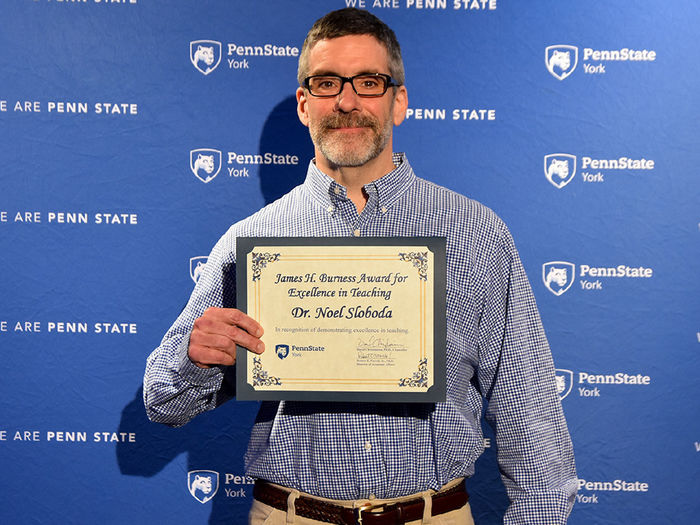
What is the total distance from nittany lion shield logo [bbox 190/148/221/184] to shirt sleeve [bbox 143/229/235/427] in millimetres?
517

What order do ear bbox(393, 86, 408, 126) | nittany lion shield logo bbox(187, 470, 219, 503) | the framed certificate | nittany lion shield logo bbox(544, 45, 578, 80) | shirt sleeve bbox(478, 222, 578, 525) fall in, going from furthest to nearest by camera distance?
1. nittany lion shield logo bbox(187, 470, 219, 503)
2. nittany lion shield logo bbox(544, 45, 578, 80)
3. ear bbox(393, 86, 408, 126)
4. shirt sleeve bbox(478, 222, 578, 525)
5. the framed certificate

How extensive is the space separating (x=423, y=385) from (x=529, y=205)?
3.00ft

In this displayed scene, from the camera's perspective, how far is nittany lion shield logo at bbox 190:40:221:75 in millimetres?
1951

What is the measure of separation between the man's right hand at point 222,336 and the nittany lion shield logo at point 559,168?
1094mm

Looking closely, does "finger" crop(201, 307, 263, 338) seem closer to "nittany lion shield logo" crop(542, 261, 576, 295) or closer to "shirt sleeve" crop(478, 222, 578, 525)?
"shirt sleeve" crop(478, 222, 578, 525)

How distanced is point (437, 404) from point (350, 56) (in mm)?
756

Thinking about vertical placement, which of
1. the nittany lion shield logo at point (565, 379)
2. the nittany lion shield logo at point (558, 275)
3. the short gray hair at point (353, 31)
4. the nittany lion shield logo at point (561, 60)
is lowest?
the nittany lion shield logo at point (565, 379)

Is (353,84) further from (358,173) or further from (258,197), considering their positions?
(258,197)

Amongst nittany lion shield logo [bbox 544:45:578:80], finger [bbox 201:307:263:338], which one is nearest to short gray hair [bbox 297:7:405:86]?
finger [bbox 201:307:263:338]

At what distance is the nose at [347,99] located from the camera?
4.50 ft

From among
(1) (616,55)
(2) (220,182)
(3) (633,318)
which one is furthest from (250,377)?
(1) (616,55)

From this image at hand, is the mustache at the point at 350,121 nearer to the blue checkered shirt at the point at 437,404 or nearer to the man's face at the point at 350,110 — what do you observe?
the man's face at the point at 350,110
